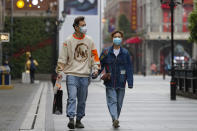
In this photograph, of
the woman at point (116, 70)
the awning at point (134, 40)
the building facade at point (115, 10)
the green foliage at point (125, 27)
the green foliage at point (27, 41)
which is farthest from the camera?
the building facade at point (115, 10)

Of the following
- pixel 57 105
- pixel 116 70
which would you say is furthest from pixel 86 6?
pixel 57 105

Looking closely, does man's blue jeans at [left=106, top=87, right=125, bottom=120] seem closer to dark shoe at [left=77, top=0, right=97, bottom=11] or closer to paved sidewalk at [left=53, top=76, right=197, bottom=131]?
paved sidewalk at [left=53, top=76, right=197, bottom=131]

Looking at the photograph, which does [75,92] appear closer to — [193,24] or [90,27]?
[193,24]

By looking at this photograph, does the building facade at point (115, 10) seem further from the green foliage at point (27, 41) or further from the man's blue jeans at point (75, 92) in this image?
the man's blue jeans at point (75, 92)

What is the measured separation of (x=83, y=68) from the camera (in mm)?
9609

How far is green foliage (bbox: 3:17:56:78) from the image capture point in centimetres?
3888

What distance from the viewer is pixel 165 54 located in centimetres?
6719

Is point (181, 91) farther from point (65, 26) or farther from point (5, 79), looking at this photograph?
point (65, 26)

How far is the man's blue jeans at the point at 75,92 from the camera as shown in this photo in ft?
31.1

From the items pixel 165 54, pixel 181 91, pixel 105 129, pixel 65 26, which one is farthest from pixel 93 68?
pixel 165 54

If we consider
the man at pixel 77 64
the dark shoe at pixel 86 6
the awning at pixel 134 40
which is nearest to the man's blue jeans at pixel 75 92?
the man at pixel 77 64

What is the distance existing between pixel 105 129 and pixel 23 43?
30.8m

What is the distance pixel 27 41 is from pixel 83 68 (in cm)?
3086

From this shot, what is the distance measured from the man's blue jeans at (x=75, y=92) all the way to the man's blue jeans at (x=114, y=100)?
1.90ft
